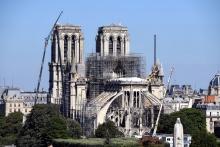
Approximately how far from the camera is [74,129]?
330 ft

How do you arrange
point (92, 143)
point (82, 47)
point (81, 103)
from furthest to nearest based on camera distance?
point (82, 47), point (81, 103), point (92, 143)

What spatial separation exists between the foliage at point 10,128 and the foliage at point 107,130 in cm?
798

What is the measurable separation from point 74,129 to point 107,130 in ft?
22.6

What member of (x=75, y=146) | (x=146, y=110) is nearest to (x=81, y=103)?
(x=146, y=110)

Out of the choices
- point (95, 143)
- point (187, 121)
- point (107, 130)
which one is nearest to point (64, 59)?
point (107, 130)

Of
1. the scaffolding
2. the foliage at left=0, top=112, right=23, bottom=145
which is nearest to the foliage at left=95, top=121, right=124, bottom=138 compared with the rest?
the foliage at left=0, top=112, right=23, bottom=145

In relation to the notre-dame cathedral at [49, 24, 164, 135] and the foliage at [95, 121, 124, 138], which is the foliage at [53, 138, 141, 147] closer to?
the foliage at [95, 121, 124, 138]

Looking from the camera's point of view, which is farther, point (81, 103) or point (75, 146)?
point (81, 103)

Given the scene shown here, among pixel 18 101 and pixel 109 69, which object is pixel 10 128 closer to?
pixel 109 69

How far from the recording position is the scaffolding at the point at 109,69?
116312mm

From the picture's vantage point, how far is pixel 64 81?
12506cm

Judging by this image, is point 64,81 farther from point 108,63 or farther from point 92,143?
point 92,143

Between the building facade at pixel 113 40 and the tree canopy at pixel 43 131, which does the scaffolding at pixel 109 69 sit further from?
the tree canopy at pixel 43 131

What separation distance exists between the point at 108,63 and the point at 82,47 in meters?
13.7
